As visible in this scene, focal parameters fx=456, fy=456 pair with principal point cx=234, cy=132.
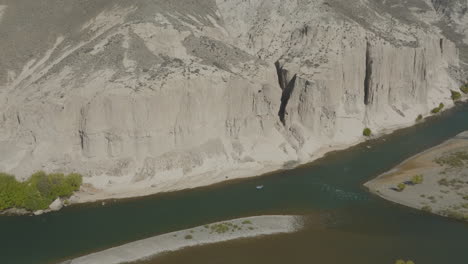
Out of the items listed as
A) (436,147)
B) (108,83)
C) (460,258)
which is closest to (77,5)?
(108,83)

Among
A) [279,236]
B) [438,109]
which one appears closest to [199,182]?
[279,236]

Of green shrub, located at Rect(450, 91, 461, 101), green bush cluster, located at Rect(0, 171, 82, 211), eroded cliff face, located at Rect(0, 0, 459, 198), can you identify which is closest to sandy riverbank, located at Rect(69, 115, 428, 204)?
eroded cliff face, located at Rect(0, 0, 459, 198)

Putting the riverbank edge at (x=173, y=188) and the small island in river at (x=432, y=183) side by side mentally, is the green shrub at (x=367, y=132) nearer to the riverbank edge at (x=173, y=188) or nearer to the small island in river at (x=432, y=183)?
the riverbank edge at (x=173, y=188)

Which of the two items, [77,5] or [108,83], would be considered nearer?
[108,83]

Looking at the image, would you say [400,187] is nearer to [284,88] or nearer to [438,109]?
[284,88]

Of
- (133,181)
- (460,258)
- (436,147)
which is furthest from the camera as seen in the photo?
(436,147)

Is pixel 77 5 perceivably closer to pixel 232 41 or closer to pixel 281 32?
pixel 232 41

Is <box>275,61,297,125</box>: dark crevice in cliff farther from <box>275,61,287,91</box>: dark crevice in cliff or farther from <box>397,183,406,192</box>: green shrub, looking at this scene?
<box>397,183,406,192</box>: green shrub

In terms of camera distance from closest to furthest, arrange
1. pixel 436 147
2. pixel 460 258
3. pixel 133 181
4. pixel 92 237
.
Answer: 1. pixel 460 258
2. pixel 92 237
3. pixel 133 181
4. pixel 436 147
